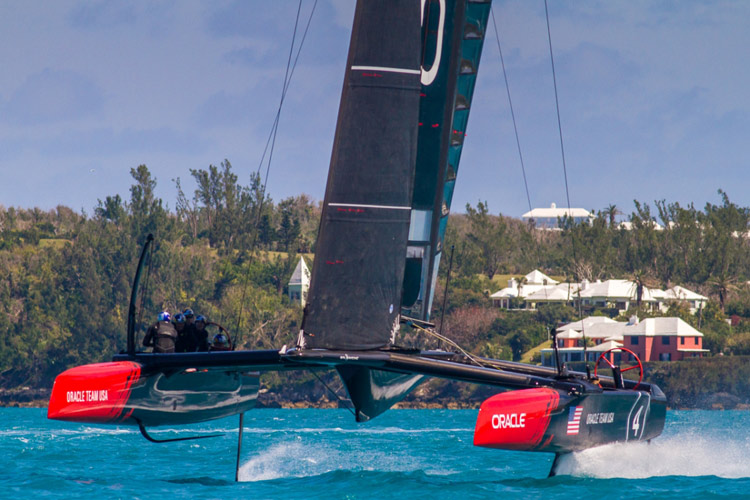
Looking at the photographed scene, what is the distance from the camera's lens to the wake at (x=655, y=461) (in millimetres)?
10125

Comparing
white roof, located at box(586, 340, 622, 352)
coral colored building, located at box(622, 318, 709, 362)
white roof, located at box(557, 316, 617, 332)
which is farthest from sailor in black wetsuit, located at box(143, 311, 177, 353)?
white roof, located at box(557, 316, 617, 332)

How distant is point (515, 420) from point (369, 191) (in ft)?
7.34

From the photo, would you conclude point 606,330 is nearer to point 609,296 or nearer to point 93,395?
point 609,296

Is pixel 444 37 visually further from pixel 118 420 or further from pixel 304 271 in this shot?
pixel 304 271

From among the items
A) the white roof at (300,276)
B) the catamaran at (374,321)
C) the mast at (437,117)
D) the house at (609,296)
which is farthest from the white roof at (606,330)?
the catamaran at (374,321)

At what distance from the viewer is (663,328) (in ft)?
188

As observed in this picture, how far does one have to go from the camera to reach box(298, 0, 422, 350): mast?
859 cm

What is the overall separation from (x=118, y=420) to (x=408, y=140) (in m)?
3.91

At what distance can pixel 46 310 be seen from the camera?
58531 millimetres

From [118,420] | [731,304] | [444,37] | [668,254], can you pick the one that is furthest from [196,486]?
[668,254]

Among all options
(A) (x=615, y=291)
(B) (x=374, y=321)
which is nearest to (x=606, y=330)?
(A) (x=615, y=291)

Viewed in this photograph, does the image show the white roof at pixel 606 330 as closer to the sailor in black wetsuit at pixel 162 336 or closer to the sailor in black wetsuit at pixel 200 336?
the sailor in black wetsuit at pixel 200 336

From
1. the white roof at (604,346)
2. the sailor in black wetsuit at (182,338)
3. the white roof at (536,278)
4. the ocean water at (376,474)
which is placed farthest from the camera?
the white roof at (536,278)

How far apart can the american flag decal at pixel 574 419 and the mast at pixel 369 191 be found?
1.76m
